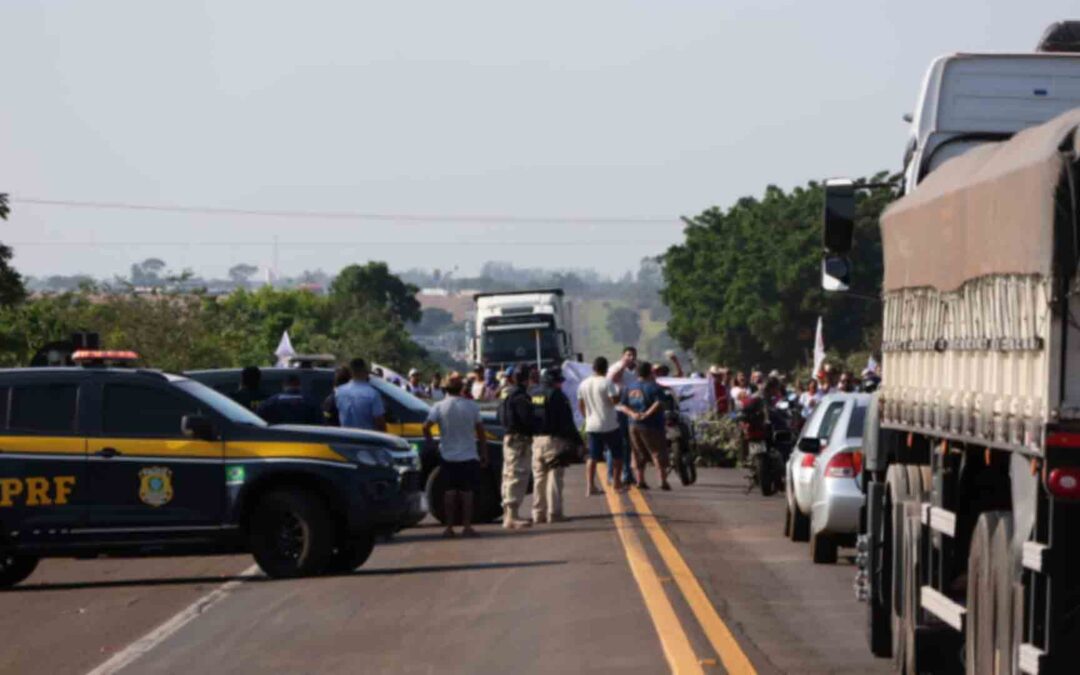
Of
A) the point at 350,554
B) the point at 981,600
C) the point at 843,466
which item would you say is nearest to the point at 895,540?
the point at 981,600

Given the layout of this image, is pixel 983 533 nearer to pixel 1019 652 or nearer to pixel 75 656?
Result: pixel 1019 652

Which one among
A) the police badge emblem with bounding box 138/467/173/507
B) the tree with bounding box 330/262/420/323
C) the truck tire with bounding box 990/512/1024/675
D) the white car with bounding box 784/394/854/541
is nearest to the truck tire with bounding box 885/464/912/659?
the truck tire with bounding box 990/512/1024/675

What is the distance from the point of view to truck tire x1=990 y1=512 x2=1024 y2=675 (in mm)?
9375

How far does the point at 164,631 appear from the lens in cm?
1579

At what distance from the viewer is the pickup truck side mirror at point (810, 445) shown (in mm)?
20519

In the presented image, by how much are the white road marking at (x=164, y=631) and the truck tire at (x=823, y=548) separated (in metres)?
4.91

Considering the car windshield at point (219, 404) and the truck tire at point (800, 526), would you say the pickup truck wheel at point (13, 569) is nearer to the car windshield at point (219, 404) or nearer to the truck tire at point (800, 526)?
the car windshield at point (219, 404)

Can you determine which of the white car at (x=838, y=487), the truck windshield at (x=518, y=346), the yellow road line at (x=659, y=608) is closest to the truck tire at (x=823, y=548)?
the white car at (x=838, y=487)

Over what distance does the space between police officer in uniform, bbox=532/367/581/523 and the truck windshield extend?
3738 cm

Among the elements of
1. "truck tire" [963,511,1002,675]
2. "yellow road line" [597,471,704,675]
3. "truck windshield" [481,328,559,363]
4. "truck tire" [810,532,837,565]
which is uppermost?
"truck windshield" [481,328,559,363]

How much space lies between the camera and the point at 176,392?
1998cm

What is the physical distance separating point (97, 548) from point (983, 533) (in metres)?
10.9

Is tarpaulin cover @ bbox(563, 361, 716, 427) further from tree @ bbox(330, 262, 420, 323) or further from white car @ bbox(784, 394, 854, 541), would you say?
tree @ bbox(330, 262, 420, 323)

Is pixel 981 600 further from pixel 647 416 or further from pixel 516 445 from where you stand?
pixel 647 416
